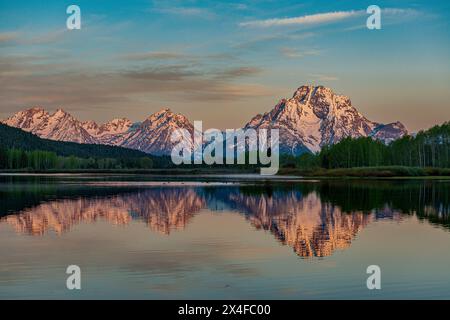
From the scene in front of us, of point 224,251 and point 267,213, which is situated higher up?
point 224,251

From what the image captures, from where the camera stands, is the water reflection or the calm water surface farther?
the water reflection

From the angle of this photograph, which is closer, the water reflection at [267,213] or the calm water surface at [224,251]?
the calm water surface at [224,251]

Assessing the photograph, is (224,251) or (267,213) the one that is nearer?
(224,251)

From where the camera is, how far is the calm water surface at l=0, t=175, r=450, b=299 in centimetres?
2506

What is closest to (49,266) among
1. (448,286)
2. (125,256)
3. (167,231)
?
(125,256)

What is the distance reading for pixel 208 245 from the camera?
123 feet

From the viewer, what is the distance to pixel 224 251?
1385 inches

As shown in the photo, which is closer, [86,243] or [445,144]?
[86,243]

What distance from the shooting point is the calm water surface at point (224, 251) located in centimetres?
2506
